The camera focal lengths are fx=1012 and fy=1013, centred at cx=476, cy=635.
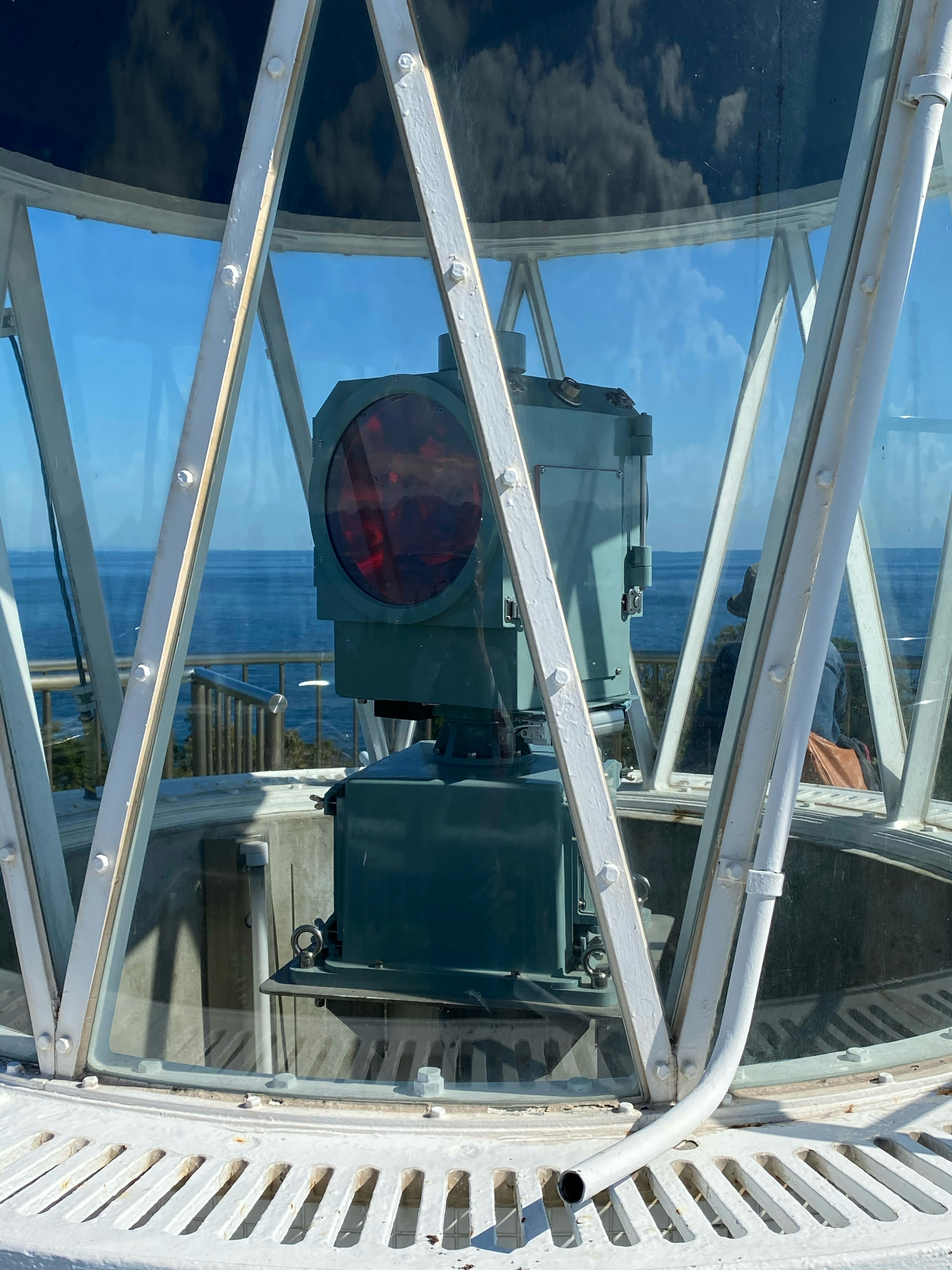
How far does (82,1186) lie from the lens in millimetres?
1932

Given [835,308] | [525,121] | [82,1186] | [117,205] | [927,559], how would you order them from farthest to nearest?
[927,559] → [117,205] → [525,121] → [835,308] → [82,1186]

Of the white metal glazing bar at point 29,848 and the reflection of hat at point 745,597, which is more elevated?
Answer: the reflection of hat at point 745,597

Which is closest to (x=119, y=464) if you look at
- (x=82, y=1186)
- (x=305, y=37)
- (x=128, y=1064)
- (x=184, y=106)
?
(x=184, y=106)

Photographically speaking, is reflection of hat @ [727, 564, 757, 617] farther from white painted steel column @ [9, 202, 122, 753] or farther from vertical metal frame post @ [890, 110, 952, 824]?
white painted steel column @ [9, 202, 122, 753]

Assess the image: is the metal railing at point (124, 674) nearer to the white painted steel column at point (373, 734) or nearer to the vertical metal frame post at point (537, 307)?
the white painted steel column at point (373, 734)

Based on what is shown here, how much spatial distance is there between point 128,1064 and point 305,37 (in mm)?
2328

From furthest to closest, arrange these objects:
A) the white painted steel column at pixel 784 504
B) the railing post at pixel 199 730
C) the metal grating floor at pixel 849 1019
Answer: the railing post at pixel 199 730
the metal grating floor at pixel 849 1019
the white painted steel column at pixel 784 504

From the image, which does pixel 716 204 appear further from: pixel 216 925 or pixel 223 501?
pixel 216 925

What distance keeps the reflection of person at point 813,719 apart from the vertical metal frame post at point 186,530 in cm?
122

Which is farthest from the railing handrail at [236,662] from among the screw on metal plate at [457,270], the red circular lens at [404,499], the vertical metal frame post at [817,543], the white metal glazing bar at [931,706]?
the screw on metal plate at [457,270]

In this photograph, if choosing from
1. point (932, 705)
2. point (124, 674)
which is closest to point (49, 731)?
point (124, 674)

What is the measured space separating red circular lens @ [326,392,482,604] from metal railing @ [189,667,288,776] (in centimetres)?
49

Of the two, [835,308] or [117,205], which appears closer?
[835,308]

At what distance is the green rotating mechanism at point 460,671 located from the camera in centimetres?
247
